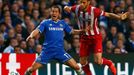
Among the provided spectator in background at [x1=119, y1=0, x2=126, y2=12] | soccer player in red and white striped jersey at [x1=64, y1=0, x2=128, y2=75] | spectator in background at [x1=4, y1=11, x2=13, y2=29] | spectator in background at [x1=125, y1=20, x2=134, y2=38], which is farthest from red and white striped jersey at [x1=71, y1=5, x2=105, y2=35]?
spectator in background at [x1=119, y1=0, x2=126, y2=12]

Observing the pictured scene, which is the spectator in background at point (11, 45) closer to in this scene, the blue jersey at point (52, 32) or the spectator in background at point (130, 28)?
the blue jersey at point (52, 32)

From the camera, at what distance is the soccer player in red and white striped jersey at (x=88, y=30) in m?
15.5

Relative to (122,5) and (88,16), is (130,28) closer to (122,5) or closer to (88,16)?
(122,5)

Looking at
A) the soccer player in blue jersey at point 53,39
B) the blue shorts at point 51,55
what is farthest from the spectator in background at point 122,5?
the blue shorts at point 51,55

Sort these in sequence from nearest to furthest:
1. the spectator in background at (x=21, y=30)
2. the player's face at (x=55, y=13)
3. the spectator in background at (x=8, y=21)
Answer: the player's face at (x=55, y=13) → the spectator in background at (x=21, y=30) → the spectator in background at (x=8, y=21)

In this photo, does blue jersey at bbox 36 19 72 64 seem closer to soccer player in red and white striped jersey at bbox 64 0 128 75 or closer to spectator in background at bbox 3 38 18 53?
soccer player in red and white striped jersey at bbox 64 0 128 75

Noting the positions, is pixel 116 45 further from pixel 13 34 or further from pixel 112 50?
pixel 13 34

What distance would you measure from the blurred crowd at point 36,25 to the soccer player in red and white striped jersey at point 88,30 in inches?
80.4

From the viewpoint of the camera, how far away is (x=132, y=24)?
1970 centimetres

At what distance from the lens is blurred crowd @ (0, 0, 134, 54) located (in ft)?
58.6

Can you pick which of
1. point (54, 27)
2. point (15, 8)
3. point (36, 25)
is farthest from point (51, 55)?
point (15, 8)

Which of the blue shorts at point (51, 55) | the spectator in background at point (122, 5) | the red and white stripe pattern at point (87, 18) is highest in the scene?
the spectator in background at point (122, 5)

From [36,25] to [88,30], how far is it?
3672 millimetres

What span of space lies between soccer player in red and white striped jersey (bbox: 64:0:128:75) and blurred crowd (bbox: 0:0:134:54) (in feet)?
6.70
